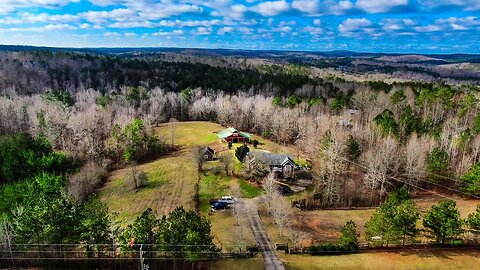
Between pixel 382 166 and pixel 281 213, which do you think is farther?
pixel 382 166

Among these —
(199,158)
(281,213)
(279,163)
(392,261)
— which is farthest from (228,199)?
(392,261)

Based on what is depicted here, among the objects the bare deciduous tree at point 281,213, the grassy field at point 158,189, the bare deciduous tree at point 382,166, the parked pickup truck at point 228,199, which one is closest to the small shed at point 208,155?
the grassy field at point 158,189

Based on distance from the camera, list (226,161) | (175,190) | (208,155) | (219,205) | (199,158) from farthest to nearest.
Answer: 1. (208,155)
2. (199,158)
3. (226,161)
4. (175,190)
5. (219,205)

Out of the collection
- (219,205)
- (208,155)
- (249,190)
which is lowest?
(219,205)

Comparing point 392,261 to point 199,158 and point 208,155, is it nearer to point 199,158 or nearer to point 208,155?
point 199,158

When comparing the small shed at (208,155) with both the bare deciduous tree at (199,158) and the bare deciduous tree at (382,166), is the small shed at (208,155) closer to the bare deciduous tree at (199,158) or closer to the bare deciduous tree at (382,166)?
the bare deciduous tree at (199,158)

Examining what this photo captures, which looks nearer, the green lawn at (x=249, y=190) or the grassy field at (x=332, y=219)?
the grassy field at (x=332, y=219)

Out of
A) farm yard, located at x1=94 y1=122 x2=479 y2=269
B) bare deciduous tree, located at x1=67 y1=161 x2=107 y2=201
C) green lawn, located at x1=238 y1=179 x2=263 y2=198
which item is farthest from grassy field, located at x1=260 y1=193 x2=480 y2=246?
bare deciduous tree, located at x1=67 y1=161 x2=107 y2=201

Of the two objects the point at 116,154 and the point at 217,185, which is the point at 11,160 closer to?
the point at 116,154

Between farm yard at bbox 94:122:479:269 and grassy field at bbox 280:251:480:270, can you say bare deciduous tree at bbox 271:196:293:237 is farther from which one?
grassy field at bbox 280:251:480:270
